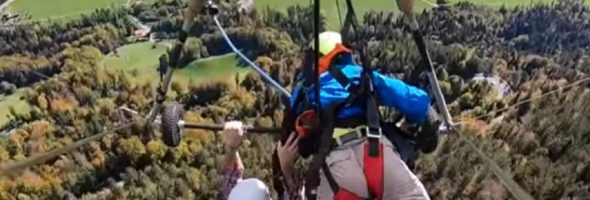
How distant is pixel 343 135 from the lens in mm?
2324

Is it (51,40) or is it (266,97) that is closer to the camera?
(266,97)

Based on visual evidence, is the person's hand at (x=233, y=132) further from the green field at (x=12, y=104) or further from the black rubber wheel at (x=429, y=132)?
the green field at (x=12, y=104)

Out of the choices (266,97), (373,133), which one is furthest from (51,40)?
(373,133)

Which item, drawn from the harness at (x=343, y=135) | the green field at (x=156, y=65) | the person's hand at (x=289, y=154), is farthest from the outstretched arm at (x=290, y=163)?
the green field at (x=156, y=65)

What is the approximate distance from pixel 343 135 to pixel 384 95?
17 cm

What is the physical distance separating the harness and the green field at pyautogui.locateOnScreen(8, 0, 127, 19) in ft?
118

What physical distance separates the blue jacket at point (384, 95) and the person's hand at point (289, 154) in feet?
0.63

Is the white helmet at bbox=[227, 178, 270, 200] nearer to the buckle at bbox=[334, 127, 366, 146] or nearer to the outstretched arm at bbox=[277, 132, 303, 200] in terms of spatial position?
the outstretched arm at bbox=[277, 132, 303, 200]

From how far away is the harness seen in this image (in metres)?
2.26

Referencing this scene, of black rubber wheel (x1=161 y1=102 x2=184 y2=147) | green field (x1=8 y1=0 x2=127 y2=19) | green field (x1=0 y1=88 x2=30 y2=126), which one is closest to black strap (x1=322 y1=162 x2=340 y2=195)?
black rubber wheel (x1=161 y1=102 x2=184 y2=147)

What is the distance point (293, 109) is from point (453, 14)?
31.5 m

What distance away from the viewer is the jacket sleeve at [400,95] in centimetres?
231

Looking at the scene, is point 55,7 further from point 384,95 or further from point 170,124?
point 384,95

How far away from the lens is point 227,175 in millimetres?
2875
